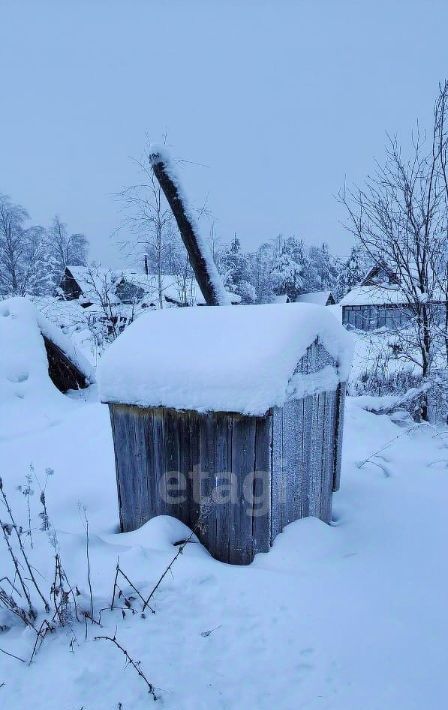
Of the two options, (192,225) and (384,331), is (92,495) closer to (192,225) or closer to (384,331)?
(192,225)

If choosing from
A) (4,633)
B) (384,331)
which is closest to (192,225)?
(4,633)

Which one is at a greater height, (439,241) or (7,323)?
(439,241)

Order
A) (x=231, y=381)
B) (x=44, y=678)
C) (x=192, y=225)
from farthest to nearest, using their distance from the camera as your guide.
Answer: (x=192, y=225) < (x=231, y=381) < (x=44, y=678)

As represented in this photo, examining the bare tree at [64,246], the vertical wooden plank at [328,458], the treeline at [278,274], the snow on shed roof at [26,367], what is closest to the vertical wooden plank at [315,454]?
the vertical wooden plank at [328,458]

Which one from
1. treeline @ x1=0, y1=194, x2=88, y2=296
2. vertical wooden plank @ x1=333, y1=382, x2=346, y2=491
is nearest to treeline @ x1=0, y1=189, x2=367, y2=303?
treeline @ x1=0, y1=194, x2=88, y2=296

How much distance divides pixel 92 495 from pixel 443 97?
277 inches

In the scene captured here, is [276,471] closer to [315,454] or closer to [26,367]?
[315,454]

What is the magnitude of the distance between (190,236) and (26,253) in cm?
3254

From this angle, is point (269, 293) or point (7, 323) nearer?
point (7, 323)

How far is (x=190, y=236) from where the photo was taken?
310 cm

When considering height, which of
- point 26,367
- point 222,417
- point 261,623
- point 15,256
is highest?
point 15,256

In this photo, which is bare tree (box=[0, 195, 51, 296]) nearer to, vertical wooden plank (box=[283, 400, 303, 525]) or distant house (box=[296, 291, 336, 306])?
vertical wooden plank (box=[283, 400, 303, 525])

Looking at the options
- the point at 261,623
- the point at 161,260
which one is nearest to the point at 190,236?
the point at 261,623

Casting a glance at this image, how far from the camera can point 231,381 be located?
226 centimetres
